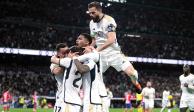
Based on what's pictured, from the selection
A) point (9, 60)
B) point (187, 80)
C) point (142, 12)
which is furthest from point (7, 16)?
point (187, 80)

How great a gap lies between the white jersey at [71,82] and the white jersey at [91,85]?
17 centimetres

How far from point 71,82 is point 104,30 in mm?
1957

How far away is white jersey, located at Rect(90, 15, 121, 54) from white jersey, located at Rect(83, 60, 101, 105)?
1.73m

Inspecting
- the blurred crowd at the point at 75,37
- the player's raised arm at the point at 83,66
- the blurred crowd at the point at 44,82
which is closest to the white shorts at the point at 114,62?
the player's raised arm at the point at 83,66

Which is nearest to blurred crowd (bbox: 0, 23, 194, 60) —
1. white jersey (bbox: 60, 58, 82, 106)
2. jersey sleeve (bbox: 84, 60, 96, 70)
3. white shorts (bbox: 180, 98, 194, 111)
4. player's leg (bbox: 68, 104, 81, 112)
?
white shorts (bbox: 180, 98, 194, 111)

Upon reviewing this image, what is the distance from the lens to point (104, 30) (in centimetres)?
953

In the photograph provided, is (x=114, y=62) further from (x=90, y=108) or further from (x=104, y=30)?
(x=90, y=108)

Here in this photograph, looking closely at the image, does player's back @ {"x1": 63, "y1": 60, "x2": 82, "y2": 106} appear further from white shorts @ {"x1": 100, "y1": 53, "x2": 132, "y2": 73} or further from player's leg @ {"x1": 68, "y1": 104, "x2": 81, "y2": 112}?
white shorts @ {"x1": 100, "y1": 53, "x2": 132, "y2": 73}

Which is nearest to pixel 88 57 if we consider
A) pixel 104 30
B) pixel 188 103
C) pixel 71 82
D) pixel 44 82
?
pixel 71 82

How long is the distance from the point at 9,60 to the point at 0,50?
3912 millimetres

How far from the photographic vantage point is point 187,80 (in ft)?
43.5

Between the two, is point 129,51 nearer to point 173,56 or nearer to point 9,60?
point 173,56

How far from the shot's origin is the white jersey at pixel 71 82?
7914 mm

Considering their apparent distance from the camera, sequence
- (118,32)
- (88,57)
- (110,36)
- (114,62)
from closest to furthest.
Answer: (88,57) < (110,36) < (114,62) < (118,32)
